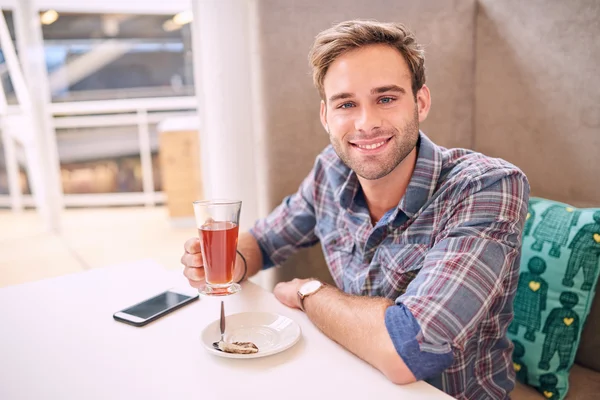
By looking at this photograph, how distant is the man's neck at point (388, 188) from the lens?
1.36 metres

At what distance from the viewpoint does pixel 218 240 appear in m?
1.04

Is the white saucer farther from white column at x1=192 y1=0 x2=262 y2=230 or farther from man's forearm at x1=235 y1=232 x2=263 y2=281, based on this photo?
white column at x1=192 y1=0 x2=262 y2=230

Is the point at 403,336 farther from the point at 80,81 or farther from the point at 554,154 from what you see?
the point at 80,81

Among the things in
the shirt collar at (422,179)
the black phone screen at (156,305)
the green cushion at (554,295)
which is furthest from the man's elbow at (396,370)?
the green cushion at (554,295)

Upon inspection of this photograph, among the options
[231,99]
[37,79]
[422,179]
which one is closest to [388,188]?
[422,179]

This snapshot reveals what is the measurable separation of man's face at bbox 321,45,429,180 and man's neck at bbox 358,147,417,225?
0.06 metres

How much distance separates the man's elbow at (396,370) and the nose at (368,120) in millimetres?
604

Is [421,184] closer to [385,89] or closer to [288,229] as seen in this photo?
[385,89]

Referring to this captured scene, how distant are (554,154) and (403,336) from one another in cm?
104

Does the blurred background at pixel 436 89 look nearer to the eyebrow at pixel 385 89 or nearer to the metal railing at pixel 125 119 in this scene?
the eyebrow at pixel 385 89

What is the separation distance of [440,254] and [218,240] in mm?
479

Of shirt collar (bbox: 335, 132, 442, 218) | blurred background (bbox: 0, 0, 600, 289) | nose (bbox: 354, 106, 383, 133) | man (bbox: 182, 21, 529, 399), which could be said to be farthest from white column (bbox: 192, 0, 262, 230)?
shirt collar (bbox: 335, 132, 442, 218)

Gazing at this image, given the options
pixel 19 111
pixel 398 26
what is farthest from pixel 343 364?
pixel 19 111

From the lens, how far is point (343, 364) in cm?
93
